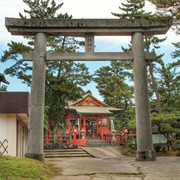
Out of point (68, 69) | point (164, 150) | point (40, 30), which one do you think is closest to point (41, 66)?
point (40, 30)

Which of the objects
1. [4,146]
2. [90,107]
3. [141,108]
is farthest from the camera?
[90,107]

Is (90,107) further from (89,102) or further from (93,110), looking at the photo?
(93,110)

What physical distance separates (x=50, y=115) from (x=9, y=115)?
39.6 feet

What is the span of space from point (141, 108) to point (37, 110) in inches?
165

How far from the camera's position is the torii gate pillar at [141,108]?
11.5 meters

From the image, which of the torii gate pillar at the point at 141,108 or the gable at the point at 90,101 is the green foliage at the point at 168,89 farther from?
the torii gate pillar at the point at 141,108

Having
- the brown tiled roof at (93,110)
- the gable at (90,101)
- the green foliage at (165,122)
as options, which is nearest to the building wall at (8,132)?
the green foliage at (165,122)

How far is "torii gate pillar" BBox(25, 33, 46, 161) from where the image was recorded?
1122 centimetres

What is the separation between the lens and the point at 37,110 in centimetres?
1141

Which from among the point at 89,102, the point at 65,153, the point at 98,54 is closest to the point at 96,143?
the point at 89,102

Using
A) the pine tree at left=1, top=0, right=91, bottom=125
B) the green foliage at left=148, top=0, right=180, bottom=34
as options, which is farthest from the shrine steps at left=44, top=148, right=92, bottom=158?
the green foliage at left=148, top=0, right=180, bottom=34

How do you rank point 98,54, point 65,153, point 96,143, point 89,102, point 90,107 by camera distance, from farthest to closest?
point 89,102 < point 90,107 < point 96,143 < point 65,153 < point 98,54

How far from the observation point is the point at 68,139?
25.2 meters

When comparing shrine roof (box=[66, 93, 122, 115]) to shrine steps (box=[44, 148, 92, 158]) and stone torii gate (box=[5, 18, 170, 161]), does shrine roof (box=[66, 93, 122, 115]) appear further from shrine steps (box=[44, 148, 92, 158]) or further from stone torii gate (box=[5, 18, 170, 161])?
stone torii gate (box=[5, 18, 170, 161])
